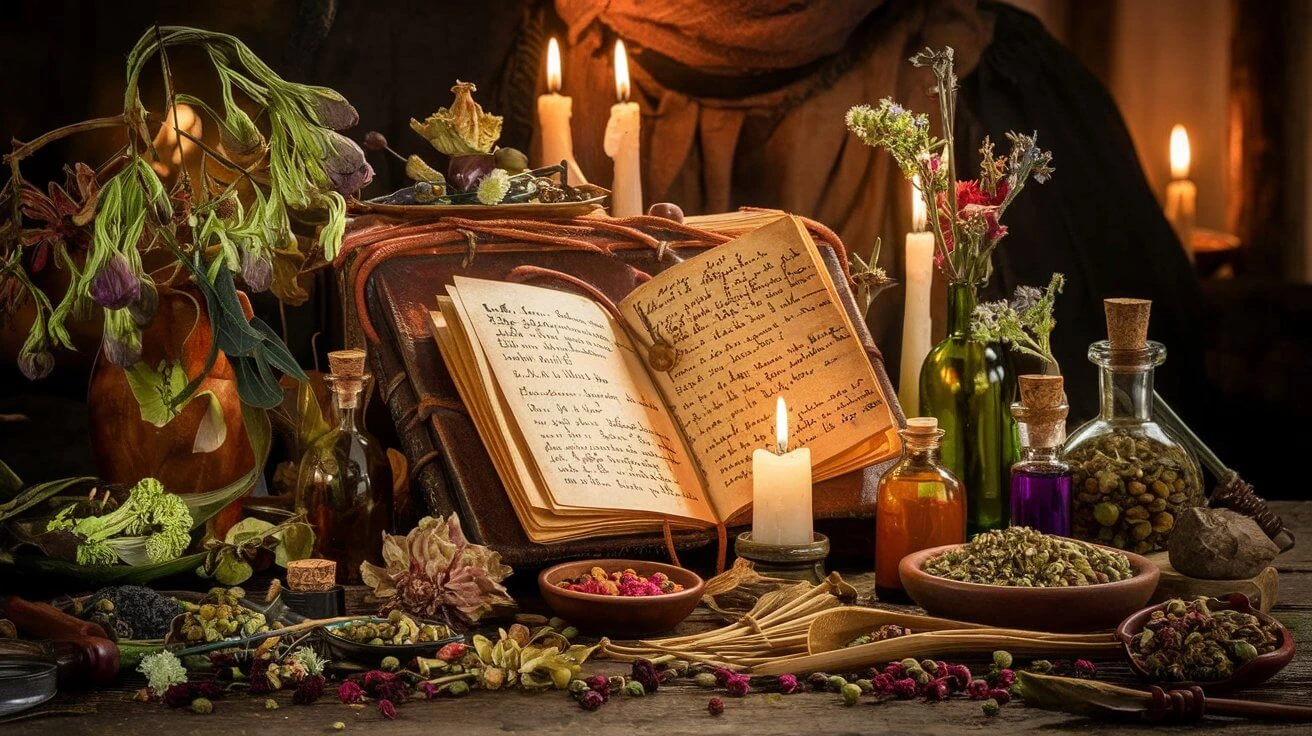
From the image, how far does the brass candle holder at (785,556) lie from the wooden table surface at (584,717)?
20cm

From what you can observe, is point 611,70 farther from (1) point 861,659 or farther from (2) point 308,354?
(1) point 861,659

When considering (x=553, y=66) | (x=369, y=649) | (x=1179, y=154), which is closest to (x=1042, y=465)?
(x=369, y=649)

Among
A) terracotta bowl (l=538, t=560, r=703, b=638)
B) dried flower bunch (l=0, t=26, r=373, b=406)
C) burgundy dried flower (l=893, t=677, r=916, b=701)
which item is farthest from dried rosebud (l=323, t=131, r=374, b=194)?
burgundy dried flower (l=893, t=677, r=916, b=701)

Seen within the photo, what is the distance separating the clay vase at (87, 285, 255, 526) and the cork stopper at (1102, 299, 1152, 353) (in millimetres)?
739

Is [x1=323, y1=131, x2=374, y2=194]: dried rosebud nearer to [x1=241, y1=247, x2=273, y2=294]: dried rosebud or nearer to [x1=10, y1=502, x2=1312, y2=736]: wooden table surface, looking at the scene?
[x1=241, y1=247, x2=273, y2=294]: dried rosebud

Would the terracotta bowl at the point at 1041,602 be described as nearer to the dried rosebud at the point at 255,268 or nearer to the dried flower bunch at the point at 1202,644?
the dried flower bunch at the point at 1202,644

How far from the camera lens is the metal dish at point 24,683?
996mm

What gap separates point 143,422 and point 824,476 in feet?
1.94

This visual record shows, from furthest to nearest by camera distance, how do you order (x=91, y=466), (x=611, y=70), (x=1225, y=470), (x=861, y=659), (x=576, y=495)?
(x=611, y=70)
(x=91, y=466)
(x=1225, y=470)
(x=576, y=495)
(x=861, y=659)

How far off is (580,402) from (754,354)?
0.17 meters

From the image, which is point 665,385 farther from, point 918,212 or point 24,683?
point 24,683

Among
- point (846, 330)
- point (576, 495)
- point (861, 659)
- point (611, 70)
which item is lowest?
point (861, 659)

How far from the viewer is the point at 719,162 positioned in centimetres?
263

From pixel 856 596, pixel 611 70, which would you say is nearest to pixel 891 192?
pixel 611 70
